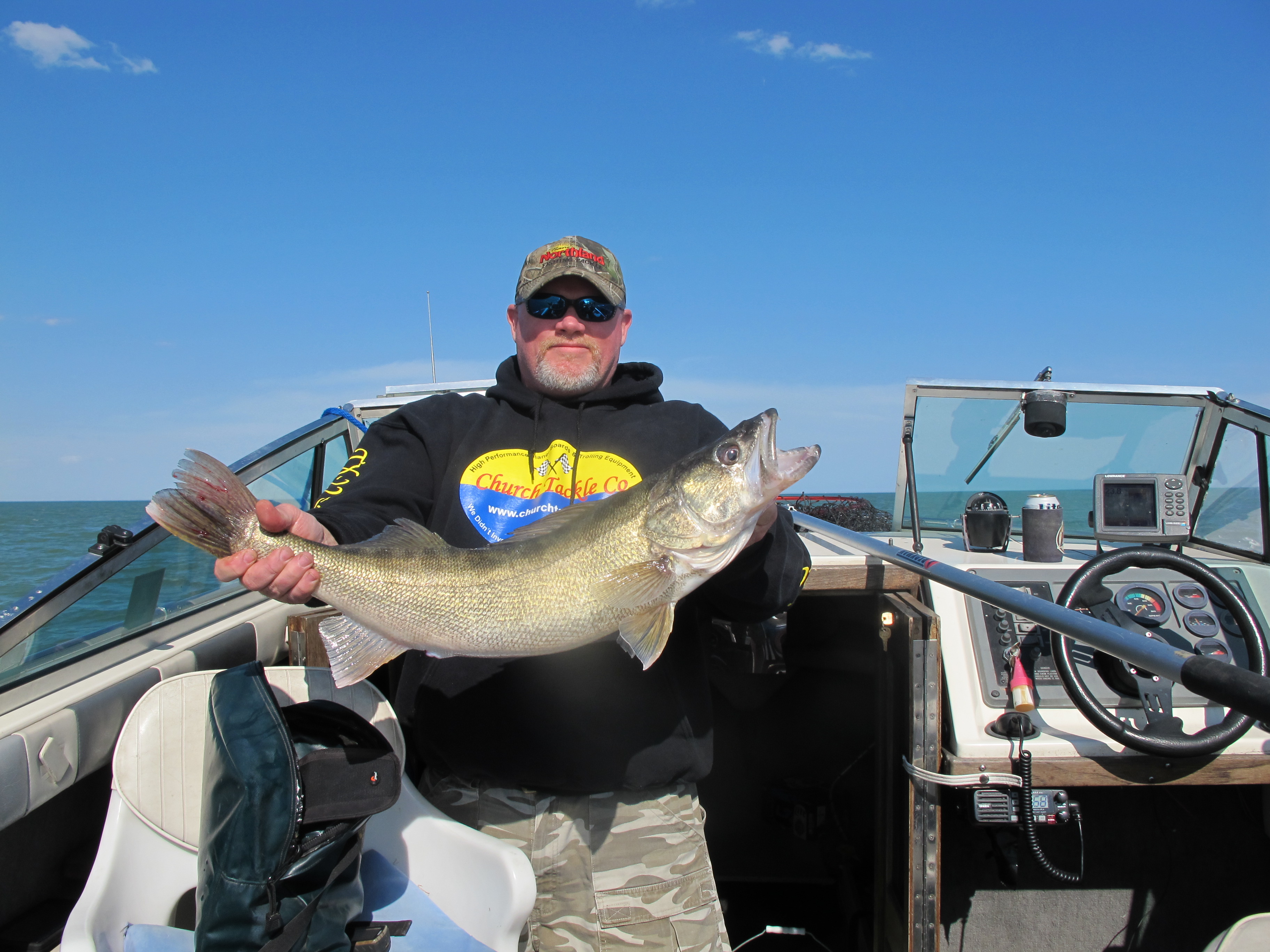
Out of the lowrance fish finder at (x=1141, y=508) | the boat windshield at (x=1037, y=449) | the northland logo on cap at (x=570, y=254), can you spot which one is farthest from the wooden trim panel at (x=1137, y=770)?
the northland logo on cap at (x=570, y=254)

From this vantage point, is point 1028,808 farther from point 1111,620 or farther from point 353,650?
point 353,650

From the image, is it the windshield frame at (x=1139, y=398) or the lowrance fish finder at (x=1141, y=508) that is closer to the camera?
the lowrance fish finder at (x=1141, y=508)

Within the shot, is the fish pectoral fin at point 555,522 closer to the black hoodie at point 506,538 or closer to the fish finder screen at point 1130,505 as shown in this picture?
the black hoodie at point 506,538

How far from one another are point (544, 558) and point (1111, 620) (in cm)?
248

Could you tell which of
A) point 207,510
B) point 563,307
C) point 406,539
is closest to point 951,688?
point 563,307

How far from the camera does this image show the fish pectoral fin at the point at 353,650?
239cm

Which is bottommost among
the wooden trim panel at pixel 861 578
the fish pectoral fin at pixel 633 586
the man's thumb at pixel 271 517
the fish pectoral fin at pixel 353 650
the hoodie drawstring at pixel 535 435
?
the wooden trim panel at pixel 861 578

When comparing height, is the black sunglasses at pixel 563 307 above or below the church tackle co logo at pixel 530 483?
above

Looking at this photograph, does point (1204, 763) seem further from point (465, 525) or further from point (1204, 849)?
point (465, 525)

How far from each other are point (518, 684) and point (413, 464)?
0.90 m

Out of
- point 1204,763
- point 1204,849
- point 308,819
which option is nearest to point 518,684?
point 308,819

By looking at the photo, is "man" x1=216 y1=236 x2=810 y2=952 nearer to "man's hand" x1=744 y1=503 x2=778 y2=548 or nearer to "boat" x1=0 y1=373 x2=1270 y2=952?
"man's hand" x1=744 y1=503 x2=778 y2=548

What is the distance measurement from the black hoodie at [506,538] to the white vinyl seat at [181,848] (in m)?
0.24

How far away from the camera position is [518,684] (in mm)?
2730
